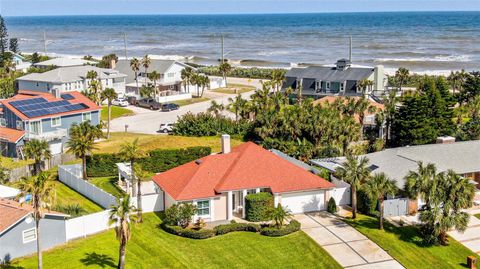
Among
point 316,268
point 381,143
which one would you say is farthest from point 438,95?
point 316,268

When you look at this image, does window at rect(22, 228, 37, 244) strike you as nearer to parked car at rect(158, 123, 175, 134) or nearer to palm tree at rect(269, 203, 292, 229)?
palm tree at rect(269, 203, 292, 229)

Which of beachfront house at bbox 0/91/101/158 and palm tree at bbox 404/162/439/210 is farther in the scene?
beachfront house at bbox 0/91/101/158

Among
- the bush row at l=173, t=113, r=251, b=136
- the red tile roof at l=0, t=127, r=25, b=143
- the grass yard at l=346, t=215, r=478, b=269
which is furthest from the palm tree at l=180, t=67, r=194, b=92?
the grass yard at l=346, t=215, r=478, b=269

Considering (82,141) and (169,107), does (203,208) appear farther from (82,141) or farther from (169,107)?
(169,107)

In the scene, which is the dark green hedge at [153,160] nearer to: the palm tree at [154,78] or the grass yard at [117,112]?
the grass yard at [117,112]

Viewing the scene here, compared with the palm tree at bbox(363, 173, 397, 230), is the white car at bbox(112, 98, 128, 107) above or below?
below

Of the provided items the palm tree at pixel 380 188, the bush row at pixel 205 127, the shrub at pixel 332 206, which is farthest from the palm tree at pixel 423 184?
the bush row at pixel 205 127
